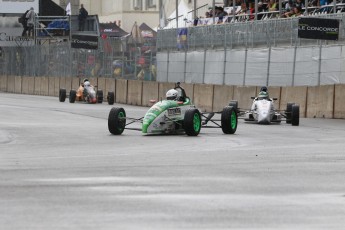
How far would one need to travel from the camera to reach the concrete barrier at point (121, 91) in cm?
5028

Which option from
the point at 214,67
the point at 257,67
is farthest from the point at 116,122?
the point at 214,67

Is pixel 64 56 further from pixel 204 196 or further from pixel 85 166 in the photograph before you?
pixel 204 196

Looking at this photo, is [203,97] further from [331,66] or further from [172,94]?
[172,94]

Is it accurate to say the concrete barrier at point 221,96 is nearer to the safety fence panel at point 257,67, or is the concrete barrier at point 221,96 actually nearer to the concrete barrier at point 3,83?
the safety fence panel at point 257,67

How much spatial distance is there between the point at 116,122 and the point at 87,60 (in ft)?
118

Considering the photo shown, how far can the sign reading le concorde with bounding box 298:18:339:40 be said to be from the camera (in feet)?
112

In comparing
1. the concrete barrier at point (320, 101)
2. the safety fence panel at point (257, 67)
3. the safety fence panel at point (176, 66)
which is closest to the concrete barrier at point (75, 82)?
the safety fence panel at point (176, 66)

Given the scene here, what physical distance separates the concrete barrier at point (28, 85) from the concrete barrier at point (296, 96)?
106 ft

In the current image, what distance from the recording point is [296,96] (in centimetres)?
3544

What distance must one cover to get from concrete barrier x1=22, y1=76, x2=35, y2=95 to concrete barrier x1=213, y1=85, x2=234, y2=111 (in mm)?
27993

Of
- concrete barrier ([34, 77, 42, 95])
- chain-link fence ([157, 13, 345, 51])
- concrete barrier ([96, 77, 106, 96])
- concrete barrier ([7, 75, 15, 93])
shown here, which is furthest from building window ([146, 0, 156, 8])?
chain-link fence ([157, 13, 345, 51])

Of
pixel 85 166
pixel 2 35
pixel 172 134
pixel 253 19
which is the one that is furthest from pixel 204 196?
pixel 2 35

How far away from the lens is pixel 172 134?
24.6m

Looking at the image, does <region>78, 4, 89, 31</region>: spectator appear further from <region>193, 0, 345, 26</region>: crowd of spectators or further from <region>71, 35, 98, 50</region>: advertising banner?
<region>193, 0, 345, 26</region>: crowd of spectators
